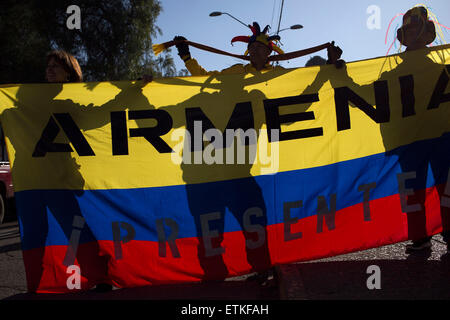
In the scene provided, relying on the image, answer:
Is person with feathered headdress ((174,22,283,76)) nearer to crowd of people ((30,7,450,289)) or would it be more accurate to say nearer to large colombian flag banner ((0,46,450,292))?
crowd of people ((30,7,450,289))

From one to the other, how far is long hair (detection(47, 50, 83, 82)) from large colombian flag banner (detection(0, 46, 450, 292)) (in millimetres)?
190

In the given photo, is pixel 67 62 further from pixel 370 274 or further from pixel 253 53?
pixel 370 274

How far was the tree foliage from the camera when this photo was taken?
1808 cm

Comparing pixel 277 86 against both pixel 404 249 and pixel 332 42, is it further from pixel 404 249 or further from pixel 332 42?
pixel 404 249

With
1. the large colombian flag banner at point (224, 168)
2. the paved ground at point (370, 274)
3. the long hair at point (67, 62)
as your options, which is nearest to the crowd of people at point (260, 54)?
the long hair at point (67, 62)

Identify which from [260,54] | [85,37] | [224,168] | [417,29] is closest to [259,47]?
[260,54]

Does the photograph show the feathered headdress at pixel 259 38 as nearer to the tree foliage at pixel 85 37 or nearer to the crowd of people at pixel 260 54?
the crowd of people at pixel 260 54

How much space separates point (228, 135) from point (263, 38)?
1.11 metres

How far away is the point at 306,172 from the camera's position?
11.1 ft

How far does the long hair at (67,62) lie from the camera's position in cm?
346

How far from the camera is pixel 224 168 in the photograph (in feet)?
11.1

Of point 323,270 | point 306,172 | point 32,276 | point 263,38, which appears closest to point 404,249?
point 323,270

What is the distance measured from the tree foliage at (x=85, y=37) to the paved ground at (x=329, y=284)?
17109 millimetres

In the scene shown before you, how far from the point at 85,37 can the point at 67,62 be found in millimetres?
18921
